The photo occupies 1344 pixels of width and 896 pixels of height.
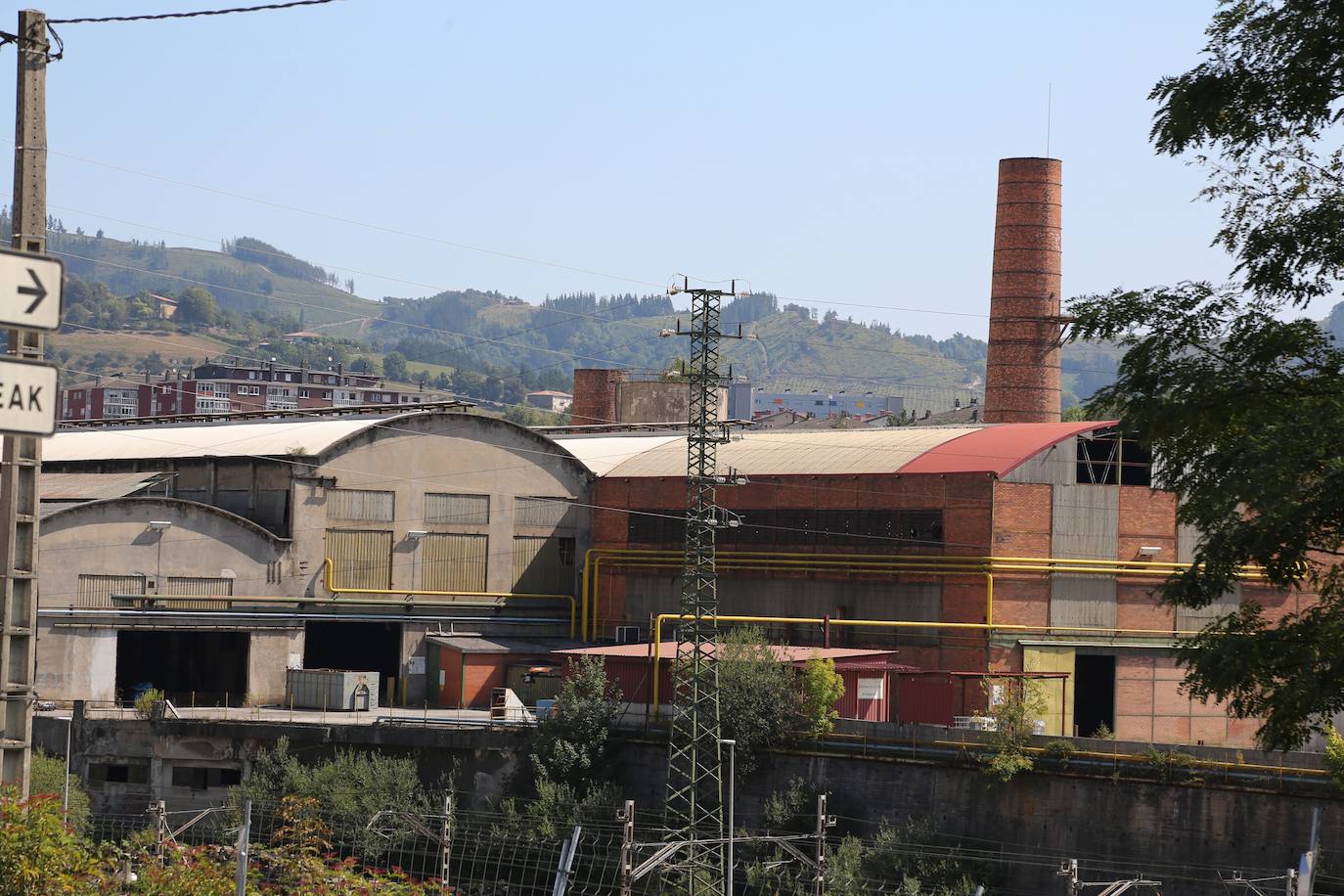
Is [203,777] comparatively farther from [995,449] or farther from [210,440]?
[995,449]

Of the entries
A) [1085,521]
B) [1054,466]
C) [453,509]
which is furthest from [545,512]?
[1085,521]

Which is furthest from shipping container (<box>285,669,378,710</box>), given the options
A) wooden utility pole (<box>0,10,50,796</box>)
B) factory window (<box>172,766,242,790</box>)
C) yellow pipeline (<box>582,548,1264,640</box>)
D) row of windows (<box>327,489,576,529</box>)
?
wooden utility pole (<box>0,10,50,796</box>)

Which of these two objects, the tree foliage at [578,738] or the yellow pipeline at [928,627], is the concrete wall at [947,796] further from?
the yellow pipeline at [928,627]

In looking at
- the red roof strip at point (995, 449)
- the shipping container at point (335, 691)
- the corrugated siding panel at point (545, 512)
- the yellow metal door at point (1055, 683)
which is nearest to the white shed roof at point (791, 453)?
the red roof strip at point (995, 449)

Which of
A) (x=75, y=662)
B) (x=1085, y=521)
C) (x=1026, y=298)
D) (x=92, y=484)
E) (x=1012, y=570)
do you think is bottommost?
(x=75, y=662)

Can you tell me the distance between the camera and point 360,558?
53250mm

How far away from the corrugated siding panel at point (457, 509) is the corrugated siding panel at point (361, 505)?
1.34 m

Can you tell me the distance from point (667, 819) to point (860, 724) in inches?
203

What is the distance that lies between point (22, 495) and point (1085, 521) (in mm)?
36157

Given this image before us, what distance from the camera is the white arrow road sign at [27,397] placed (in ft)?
32.8

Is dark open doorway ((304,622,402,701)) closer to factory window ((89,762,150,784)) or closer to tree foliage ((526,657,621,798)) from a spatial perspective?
factory window ((89,762,150,784))

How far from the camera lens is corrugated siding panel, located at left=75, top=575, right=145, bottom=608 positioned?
4803 cm

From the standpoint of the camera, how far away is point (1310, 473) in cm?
1388

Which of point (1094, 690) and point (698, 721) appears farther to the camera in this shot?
point (1094, 690)
